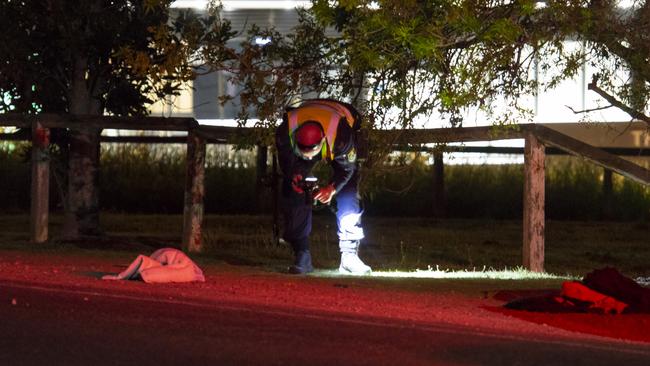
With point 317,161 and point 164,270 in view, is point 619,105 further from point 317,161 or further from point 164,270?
point 164,270

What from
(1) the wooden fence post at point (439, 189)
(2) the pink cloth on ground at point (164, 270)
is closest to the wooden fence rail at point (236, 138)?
(2) the pink cloth on ground at point (164, 270)

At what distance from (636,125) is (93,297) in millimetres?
14960

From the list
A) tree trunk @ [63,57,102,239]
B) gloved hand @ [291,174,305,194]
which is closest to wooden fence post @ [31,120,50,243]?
tree trunk @ [63,57,102,239]

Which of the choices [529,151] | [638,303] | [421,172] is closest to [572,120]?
[421,172]

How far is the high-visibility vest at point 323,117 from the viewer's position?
13.2m

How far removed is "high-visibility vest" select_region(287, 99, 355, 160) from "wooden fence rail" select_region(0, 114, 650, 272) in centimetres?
161

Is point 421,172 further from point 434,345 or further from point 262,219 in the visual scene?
point 434,345

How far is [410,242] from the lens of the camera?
19344 mm

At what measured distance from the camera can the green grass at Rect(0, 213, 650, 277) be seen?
16703mm

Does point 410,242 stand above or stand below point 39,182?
below

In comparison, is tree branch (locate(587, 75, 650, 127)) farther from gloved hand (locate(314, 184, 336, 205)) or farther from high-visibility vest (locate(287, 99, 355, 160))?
gloved hand (locate(314, 184, 336, 205))

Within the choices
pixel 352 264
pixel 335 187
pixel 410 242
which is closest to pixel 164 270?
pixel 335 187

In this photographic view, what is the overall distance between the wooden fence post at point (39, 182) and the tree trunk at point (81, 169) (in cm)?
61

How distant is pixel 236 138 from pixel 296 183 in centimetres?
269
